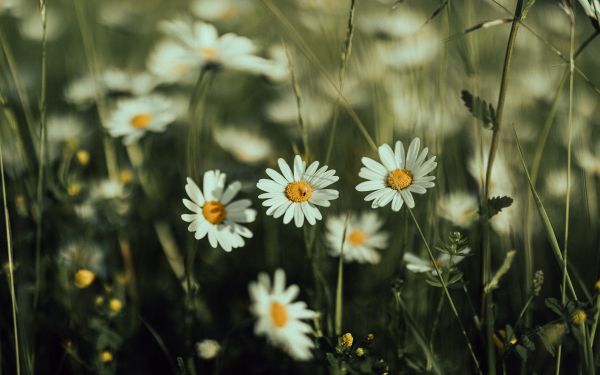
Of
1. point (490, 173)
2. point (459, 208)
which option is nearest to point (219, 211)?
point (490, 173)

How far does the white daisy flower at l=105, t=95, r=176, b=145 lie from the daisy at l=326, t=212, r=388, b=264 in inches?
19.1

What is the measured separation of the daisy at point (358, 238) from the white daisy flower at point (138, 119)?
485mm

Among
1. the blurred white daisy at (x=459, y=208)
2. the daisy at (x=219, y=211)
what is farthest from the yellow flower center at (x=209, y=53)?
the blurred white daisy at (x=459, y=208)

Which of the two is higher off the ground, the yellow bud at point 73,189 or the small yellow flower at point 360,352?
the yellow bud at point 73,189

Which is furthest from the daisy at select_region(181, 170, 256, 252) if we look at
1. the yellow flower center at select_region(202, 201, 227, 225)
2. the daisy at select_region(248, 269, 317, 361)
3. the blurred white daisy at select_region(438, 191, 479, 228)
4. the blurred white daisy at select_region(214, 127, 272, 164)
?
the blurred white daisy at select_region(214, 127, 272, 164)

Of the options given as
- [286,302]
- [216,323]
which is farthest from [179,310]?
[286,302]

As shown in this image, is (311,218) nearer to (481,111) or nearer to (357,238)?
(481,111)

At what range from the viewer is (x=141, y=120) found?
4.83ft

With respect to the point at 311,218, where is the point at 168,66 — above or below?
above

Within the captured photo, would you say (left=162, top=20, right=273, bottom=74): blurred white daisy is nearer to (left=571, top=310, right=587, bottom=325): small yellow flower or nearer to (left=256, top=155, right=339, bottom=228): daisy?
(left=256, top=155, right=339, bottom=228): daisy

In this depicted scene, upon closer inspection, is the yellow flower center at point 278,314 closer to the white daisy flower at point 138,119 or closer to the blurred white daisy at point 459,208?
the blurred white daisy at point 459,208

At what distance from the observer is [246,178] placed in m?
1.66

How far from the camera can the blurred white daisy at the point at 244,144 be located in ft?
Result: 6.42

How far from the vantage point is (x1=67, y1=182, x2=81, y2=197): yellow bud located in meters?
1.29
